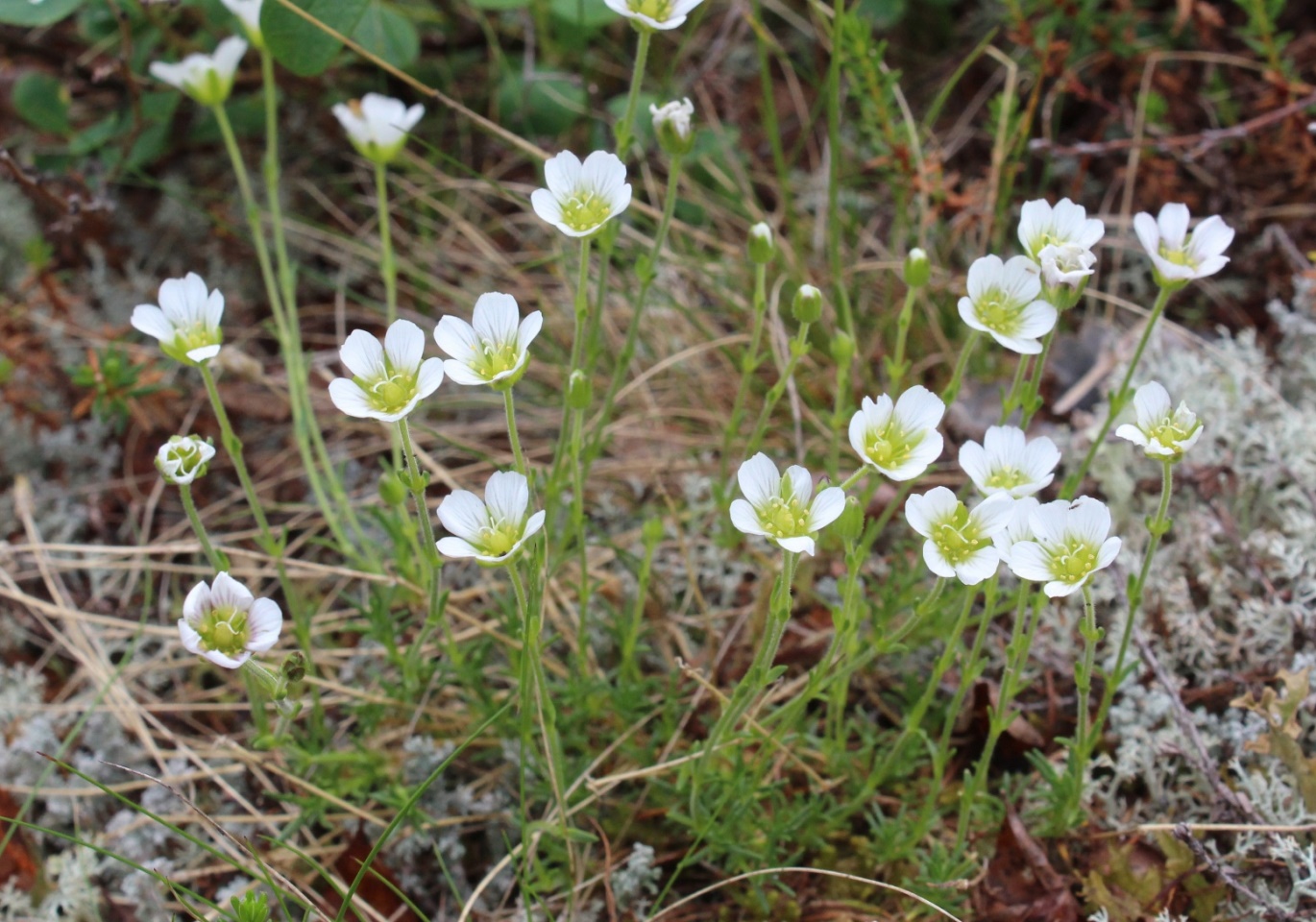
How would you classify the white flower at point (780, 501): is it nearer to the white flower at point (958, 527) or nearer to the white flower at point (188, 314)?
the white flower at point (958, 527)

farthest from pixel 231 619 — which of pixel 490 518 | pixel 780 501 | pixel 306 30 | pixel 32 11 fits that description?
pixel 32 11

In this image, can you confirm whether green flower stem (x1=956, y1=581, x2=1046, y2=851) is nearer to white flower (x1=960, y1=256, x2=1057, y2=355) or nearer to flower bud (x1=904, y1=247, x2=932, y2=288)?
white flower (x1=960, y1=256, x2=1057, y2=355)

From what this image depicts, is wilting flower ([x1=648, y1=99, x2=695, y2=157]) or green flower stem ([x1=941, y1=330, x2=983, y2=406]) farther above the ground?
wilting flower ([x1=648, y1=99, x2=695, y2=157])

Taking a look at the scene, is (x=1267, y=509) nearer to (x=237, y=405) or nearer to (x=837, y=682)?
(x=837, y=682)

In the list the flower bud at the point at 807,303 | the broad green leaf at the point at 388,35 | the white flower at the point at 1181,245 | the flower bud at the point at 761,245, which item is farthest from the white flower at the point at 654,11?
the broad green leaf at the point at 388,35

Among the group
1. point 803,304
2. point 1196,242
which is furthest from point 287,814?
point 1196,242

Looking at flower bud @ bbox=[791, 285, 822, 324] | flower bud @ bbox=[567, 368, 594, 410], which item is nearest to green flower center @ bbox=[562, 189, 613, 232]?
flower bud @ bbox=[567, 368, 594, 410]
